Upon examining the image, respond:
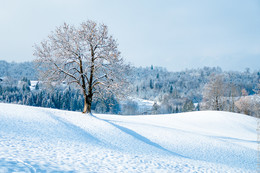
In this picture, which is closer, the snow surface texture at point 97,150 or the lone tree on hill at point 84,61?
the snow surface texture at point 97,150

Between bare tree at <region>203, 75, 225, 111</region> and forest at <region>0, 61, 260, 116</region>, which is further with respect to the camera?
bare tree at <region>203, 75, 225, 111</region>

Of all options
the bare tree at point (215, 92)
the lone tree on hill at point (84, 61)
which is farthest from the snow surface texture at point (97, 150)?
the bare tree at point (215, 92)

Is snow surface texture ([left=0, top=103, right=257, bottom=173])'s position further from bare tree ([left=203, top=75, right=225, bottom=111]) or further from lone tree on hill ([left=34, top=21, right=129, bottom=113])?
bare tree ([left=203, top=75, right=225, bottom=111])

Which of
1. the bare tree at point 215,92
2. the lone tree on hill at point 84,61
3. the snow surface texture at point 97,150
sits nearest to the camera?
the snow surface texture at point 97,150

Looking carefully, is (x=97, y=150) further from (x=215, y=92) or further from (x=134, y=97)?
(x=215, y=92)

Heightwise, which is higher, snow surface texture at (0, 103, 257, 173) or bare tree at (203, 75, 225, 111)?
bare tree at (203, 75, 225, 111)

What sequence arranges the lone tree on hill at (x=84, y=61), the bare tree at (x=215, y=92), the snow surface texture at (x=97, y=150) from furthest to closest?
1. the bare tree at (x=215, y=92)
2. the lone tree on hill at (x=84, y=61)
3. the snow surface texture at (x=97, y=150)

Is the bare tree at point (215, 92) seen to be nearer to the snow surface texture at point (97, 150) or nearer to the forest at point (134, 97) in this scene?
the forest at point (134, 97)

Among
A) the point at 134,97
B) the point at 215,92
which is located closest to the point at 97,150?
the point at 134,97

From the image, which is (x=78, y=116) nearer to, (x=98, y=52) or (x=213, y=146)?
(x=98, y=52)

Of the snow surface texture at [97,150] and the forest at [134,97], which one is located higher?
the forest at [134,97]

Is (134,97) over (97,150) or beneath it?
over

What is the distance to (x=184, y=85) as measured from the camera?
19200 centimetres

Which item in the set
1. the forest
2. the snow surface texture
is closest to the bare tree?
the forest
